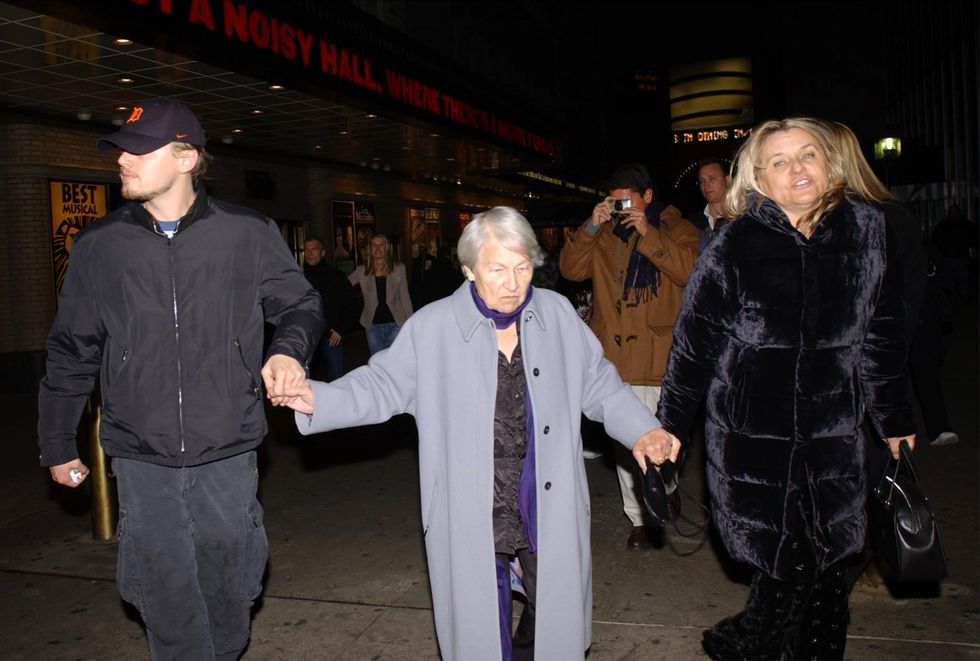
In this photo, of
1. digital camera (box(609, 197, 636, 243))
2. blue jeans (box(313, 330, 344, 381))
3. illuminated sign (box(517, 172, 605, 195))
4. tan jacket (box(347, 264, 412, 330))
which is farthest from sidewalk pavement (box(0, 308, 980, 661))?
illuminated sign (box(517, 172, 605, 195))

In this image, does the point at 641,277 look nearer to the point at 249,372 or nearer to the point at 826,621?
the point at 826,621

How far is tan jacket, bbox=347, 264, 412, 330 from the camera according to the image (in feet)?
29.8

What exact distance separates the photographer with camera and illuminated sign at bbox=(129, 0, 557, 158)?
6023 mm

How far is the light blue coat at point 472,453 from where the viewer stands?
288cm

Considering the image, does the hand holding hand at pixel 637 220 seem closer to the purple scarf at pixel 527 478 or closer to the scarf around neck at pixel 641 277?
the scarf around neck at pixel 641 277

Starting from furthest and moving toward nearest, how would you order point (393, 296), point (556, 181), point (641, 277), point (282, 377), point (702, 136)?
point (702, 136) < point (556, 181) < point (393, 296) < point (641, 277) < point (282, 377)

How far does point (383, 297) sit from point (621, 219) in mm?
4677

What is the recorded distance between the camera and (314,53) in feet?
39.0

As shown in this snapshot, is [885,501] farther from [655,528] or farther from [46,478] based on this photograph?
[46,478]

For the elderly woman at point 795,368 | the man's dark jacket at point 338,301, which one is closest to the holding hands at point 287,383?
the elderly woman at point 795,368

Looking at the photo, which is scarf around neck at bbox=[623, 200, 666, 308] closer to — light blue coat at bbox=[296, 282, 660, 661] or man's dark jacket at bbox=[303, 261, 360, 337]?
light blue coat at bbox=[296, 282, 660, 661]

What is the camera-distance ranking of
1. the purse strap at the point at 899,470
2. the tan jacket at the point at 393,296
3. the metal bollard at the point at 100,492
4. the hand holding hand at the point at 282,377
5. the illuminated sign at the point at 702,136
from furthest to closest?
the illuminated sign at the point at 702,136 → the tan jacket at the point at 393,296 → the metal bollard at the point at 100,492 → the purse strap at the point at 899,470 → the hand holding hand at the point at 282,377

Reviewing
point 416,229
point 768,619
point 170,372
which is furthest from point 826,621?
point 416,229

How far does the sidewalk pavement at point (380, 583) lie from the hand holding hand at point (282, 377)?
5.37ft
